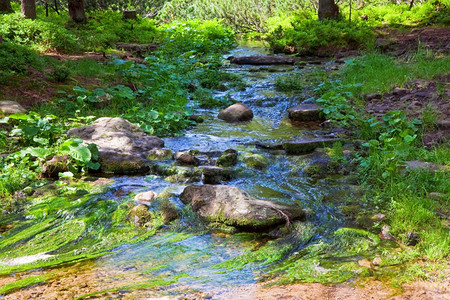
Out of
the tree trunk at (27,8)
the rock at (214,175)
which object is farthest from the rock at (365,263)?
the tree trunk at (27,8)

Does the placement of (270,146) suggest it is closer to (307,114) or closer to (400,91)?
(307,114)

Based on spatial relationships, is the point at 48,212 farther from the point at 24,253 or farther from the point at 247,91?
the point at 247,91

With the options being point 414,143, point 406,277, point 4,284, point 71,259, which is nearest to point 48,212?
point 71,259

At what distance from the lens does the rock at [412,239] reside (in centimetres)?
362

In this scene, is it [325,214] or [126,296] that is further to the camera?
[325,214]

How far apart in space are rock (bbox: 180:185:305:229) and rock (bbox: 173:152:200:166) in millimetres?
1102

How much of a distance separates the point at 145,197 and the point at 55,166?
1.38 meters

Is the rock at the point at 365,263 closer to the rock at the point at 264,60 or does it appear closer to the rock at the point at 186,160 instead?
the rock at the point at 186,160

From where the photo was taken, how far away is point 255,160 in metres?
5.62

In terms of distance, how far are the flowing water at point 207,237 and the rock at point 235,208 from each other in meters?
0.16

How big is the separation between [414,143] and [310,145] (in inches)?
55.0

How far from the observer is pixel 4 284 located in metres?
3.01

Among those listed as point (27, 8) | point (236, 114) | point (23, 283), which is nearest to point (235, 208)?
point (23, 283)

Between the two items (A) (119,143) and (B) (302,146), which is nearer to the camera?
(A) (119,143)
